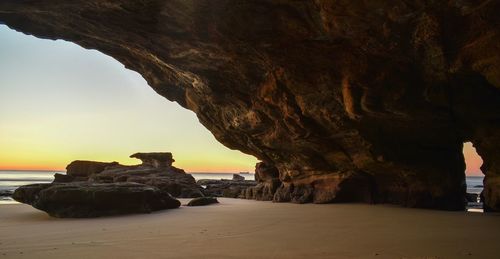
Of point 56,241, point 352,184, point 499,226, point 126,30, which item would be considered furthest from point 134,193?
point 499,226

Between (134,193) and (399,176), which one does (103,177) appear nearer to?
(134,193)

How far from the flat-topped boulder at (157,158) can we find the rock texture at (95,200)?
23.4m

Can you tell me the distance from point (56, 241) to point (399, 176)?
11608 mm

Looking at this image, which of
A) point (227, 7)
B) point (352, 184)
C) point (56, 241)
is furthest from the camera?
point (352, 184)

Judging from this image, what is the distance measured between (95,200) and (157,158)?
24.9 metres

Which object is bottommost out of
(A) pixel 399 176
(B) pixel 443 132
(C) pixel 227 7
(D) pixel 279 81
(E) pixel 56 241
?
(E) pixel 56 241

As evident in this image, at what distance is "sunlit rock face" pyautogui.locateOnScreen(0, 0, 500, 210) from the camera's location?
853cm

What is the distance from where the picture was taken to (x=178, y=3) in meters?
8.98

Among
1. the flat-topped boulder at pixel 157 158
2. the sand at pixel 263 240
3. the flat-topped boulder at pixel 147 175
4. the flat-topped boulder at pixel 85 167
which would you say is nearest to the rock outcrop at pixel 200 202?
the flat-topped boulder at pixel 147 175

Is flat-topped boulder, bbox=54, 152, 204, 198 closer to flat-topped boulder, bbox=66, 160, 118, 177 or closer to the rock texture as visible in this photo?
flat-topped boulder, bbox=66, 160, 118, 177

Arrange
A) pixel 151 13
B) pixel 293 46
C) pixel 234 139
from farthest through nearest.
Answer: pixel 234 139 → pixel 293 46 → pixel 151 13

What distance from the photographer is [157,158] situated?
3616 centimetres

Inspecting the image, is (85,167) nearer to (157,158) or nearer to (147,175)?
(157,158)

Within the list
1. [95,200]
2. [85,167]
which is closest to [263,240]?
[95,200]
